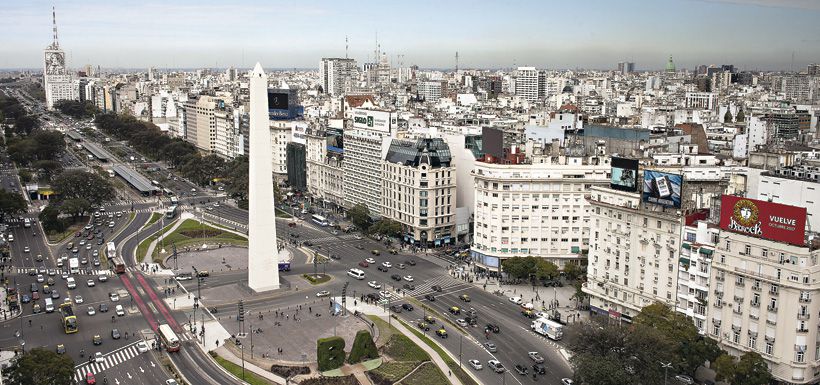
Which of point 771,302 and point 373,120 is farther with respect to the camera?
point 373,120

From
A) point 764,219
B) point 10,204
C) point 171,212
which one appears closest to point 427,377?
point 764,219

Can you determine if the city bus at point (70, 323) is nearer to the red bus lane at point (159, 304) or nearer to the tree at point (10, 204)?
the red bus lane at point (159, 304)

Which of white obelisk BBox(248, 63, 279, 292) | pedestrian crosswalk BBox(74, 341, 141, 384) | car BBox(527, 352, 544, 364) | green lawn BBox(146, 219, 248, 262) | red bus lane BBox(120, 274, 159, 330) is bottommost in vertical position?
pedestrian crosswalk BBox(74, 341, 141, 384)

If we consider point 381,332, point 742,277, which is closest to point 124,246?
point 381,332

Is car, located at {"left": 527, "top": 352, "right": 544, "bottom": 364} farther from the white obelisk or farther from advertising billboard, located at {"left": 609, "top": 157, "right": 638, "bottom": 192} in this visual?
the white obelisk

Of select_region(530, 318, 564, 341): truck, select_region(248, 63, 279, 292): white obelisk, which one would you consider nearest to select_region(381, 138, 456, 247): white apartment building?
select_region(248, 63, 279, 292): white obelisk

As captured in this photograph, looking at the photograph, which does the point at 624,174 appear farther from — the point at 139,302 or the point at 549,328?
the point at 139,302
